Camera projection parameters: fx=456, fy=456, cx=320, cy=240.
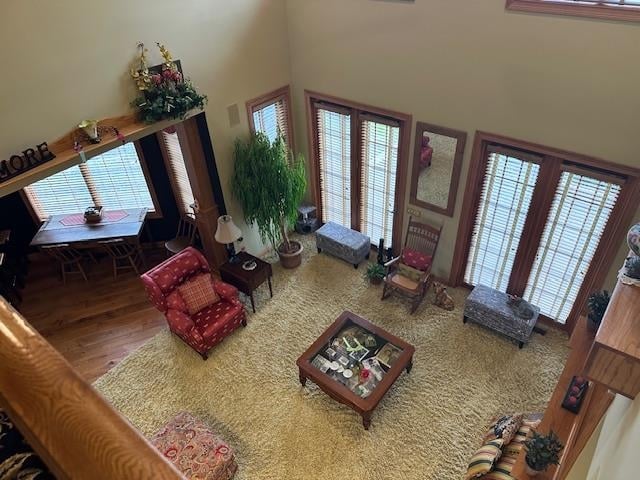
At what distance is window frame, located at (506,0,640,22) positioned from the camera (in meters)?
3.86

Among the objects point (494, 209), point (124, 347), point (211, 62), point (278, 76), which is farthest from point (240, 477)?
point (278, 76)

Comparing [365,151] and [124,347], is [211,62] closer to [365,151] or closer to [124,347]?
[365,151]

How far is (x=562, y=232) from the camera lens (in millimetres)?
5305

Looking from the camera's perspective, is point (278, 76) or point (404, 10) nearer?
point (404, 10)

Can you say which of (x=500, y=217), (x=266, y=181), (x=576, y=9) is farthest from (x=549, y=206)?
(x=266, y=181)

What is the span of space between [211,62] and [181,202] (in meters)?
2.56

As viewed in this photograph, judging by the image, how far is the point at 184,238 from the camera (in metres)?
7.23

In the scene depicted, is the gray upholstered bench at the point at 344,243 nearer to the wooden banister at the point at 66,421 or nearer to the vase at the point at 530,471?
the vase at the point at 530,471

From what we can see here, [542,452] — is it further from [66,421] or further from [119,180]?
[119,180]

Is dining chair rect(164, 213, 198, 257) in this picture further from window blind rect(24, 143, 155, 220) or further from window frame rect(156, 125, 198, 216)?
window blind rect(24, 143, 155, 220)

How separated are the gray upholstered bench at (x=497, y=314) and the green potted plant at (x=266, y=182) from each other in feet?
9.12

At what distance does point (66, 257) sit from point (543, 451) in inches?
266

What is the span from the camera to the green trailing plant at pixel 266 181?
20.1 feet

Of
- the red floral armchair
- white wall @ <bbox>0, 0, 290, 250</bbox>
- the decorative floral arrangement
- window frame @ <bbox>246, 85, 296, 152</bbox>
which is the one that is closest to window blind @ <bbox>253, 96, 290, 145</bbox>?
window frame @ <bbox>246, 85, 296, 152</bbox>
